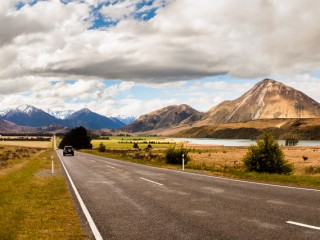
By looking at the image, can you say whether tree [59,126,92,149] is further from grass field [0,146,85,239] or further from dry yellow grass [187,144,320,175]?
grass field [0,146,85,239]

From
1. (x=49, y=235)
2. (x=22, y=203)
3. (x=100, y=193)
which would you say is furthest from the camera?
(x=100, y=193)

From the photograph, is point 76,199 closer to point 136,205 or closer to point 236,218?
point 136,205

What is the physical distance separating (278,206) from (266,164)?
13613mm

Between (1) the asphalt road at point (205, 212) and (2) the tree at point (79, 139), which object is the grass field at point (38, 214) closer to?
(1) the asphalt road at point (205, 212)

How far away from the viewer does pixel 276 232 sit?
7.82 m

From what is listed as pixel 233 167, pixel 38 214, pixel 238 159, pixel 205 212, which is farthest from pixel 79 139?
pixel 205 212

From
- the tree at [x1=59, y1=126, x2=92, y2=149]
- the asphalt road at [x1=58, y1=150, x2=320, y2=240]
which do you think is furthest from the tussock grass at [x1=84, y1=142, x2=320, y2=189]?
the tree at [x1=59, y1=126, x2=92, y2=149]

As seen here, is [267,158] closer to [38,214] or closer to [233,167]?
[233,167]

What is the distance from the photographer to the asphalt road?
26.1 feet

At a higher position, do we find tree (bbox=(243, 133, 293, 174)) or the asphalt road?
tree (bbox=(243, 133, 293, 174))

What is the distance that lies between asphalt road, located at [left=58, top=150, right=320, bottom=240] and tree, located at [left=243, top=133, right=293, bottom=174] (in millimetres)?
8586

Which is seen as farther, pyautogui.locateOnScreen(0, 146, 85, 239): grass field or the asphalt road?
pyautogui.locateOnScreen(0, 146, 85, 239): grass field

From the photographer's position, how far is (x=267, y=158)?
79.0 ft

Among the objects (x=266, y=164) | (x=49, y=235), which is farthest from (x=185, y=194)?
(x=266, y=164)
